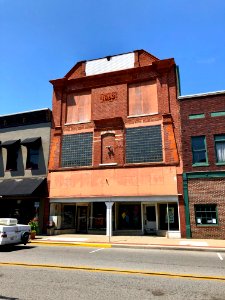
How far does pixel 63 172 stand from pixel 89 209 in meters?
3.88

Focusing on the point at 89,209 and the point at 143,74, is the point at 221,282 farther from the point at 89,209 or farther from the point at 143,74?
the point at 143,74

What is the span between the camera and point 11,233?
43.9 feet

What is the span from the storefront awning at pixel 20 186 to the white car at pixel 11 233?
22.7 ft

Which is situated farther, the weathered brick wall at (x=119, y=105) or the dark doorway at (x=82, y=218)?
the dark doorway at (x=82, y=218)

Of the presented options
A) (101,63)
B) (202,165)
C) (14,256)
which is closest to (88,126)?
(101,63)

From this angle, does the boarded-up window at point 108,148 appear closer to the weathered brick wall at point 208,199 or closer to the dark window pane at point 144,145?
the dark window pane at point 144,145

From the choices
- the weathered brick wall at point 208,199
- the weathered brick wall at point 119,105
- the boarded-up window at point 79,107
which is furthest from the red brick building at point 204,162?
the boarded-up window at point 79,107

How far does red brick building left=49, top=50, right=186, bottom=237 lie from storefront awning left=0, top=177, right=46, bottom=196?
139cm

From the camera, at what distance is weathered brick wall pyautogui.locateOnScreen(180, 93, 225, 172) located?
64.6ft

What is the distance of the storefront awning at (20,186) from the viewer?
21586mm

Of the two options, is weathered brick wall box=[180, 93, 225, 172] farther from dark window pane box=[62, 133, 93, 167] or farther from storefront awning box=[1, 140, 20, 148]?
storefront awning box=[1, 140, 20, 148]

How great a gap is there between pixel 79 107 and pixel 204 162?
11953mm

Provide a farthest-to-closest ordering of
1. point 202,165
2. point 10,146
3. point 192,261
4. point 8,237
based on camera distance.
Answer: point 10,146 < point 202,165 < point 8,237 < point 192,261

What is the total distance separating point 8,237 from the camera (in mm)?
13109
